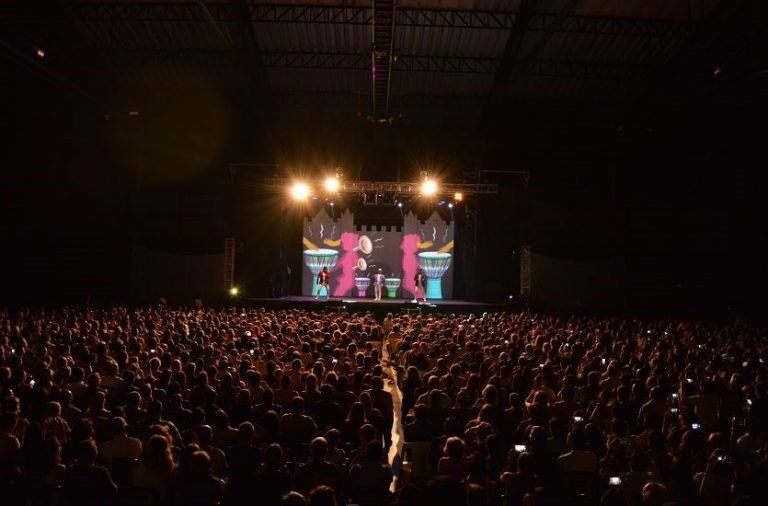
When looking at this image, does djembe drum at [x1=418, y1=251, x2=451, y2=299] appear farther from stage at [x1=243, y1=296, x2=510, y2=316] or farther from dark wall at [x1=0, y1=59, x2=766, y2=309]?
stage at [x1=243, y1=296, x2=510, y2=316]

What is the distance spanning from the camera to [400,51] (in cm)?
2069

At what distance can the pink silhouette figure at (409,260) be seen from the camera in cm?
2750

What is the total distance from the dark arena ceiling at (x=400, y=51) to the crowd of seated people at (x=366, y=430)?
9.48m

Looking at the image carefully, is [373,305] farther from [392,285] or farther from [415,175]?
[415,175]

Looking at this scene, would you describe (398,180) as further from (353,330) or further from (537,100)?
(353,330)

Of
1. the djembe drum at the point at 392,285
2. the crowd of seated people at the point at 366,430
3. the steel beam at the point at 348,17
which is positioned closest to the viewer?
the crowd of seated people at the point at 366,430

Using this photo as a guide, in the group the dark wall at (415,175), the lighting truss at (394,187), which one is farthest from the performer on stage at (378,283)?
the lighting truss at (394,187)

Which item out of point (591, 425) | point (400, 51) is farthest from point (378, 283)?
point (591, 425)

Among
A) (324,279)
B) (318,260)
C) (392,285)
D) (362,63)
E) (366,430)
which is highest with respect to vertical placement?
(362,63)

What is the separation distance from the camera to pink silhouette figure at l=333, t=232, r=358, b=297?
2745 cm

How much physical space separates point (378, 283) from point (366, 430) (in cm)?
2015

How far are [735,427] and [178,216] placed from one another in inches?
893

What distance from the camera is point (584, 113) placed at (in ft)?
78.0

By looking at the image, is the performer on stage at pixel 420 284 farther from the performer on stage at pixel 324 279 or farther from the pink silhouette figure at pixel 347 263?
the performer on stage at pixel 324 279
